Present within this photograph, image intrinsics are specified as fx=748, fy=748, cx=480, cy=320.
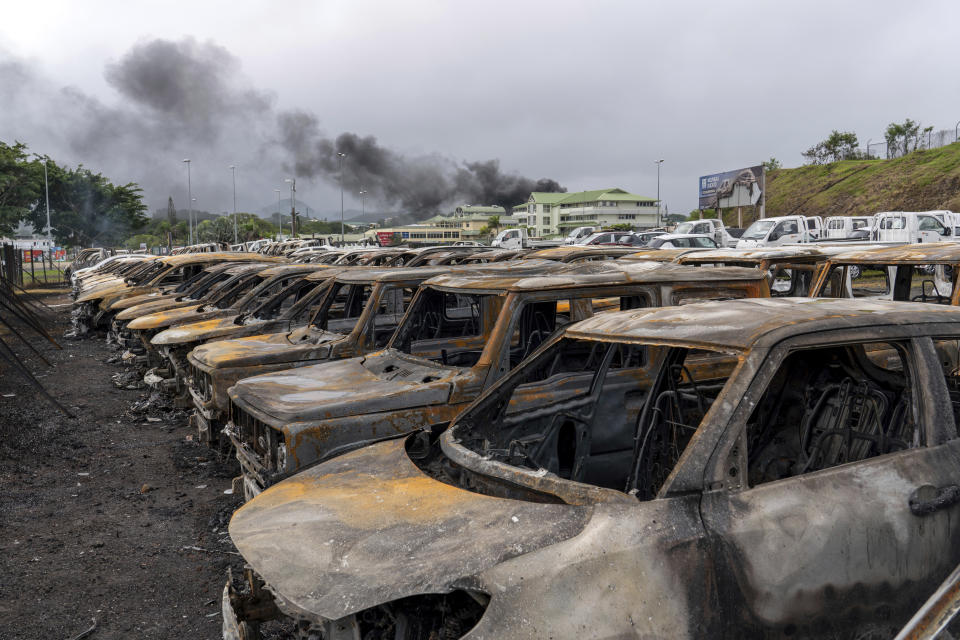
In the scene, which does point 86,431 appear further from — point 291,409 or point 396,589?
point 396,589

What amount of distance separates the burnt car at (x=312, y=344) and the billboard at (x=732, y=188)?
37.4 m

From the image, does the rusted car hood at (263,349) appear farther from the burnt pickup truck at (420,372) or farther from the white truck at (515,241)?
the white truck at (515,241)

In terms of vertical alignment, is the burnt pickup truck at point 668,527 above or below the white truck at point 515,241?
below

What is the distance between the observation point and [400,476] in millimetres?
3258

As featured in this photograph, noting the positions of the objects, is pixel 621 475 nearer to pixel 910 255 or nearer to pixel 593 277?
pixel 593 277

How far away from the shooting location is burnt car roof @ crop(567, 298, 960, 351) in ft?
9.16

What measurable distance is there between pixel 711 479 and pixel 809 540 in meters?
0.39

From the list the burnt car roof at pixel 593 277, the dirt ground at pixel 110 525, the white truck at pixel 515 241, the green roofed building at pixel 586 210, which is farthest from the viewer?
the green roofed building at pixel 586 210

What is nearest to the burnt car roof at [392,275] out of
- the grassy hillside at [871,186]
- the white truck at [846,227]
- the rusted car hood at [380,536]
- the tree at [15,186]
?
the rusted car hood at [380,536]

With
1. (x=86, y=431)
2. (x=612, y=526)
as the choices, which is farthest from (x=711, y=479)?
(x=86, y=431)

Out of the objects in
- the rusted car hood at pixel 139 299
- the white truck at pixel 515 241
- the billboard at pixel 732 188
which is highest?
the billboard at pixel 732 188

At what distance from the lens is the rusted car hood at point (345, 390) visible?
4.59 metres

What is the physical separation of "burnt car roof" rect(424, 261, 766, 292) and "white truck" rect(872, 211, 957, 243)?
2022cm

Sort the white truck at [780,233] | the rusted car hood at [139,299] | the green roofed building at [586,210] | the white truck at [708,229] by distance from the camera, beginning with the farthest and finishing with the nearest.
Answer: the green roofed building at [586,210]
the white truck at [708,229]
the white truck at [780,233]
the rusted car hood at [139,299]
